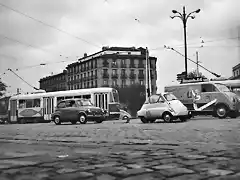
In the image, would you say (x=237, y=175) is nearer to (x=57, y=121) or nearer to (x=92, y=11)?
(x=92, y=11)

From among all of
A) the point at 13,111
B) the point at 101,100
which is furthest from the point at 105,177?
the point at 13,111

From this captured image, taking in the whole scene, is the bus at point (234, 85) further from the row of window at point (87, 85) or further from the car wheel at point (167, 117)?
the row of window at point (87, 85)

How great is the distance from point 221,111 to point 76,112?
28.7 ft

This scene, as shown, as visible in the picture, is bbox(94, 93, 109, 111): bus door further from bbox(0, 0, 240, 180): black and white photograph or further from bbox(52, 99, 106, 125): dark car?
bbox(52, 99, 106, 125): dark car

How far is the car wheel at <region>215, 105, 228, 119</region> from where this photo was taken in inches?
773

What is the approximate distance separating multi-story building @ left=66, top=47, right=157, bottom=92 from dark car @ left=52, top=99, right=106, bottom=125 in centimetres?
5373

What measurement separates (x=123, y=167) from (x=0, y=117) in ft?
106

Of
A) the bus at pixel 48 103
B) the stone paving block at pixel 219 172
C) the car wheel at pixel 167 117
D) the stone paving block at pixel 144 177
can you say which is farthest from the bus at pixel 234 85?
the stone paving block at pixel 144 177

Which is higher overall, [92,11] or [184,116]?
[92,11]

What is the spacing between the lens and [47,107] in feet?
90.8

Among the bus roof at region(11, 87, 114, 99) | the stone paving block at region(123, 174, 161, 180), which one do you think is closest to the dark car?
the bus roof at region(11, 87, 114, 99)

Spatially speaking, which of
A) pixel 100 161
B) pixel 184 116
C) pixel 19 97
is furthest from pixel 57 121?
pixel 100 161

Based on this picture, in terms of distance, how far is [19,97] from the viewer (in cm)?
2950

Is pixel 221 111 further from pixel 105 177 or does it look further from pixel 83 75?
pixel 83 75
